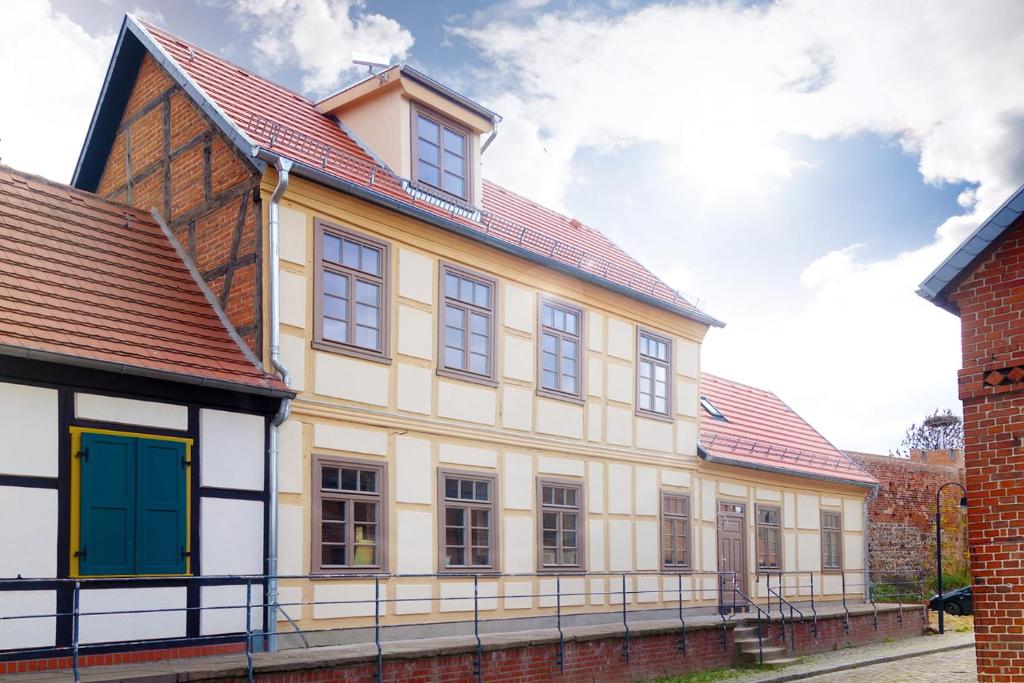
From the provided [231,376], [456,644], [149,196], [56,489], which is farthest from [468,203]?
[56,489]

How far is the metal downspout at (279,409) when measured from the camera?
13.2 metres

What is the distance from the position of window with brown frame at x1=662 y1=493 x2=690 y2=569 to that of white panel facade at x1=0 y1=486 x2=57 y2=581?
38.3 ft

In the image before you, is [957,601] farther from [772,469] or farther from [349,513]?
[349,513]

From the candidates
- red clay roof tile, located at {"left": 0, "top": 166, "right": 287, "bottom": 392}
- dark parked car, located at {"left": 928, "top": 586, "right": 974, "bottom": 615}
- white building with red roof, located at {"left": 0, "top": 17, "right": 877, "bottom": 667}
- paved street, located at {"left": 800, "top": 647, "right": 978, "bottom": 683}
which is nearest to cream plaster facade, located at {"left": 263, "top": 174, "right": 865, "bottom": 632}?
white building with red roof, located at {"left": 0, "top": 17, "right": 877, "bottom": 667}

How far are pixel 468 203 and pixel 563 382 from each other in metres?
3.28

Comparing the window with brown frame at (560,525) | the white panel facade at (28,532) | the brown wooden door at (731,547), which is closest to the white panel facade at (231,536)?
the white panel facade at (28,532)

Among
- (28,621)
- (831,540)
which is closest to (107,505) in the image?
(28,621)

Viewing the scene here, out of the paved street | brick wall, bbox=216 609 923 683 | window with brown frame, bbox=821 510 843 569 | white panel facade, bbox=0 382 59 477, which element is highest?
white panel facade, bbox=0 382 59 477

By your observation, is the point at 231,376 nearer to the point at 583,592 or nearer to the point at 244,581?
the point at 244,581

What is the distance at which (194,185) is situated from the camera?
15.1 m

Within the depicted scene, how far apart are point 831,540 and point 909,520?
477 centimetres

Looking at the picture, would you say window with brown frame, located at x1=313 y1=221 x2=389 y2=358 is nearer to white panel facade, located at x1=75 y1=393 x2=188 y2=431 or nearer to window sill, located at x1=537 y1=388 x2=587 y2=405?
white panel facade, located at x1=75 y1=393 x2=188 y2=431

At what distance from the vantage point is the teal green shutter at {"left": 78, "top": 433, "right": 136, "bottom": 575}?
37.7 feet

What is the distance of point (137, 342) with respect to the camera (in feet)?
40.8
